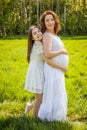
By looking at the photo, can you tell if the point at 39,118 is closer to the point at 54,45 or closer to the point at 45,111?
the point at 45,111

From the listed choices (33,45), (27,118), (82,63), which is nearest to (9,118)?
(27,118)

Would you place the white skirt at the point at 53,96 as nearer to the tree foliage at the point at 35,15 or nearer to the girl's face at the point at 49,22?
the girl's face at the point at 49,22

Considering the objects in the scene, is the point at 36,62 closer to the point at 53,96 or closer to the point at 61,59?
the point at 61,59

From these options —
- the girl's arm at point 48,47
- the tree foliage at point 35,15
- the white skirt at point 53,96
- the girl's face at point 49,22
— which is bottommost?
the tree foliage at point 35,15

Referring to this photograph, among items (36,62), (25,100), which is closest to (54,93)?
(36,62)

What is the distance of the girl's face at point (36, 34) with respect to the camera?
5.82 meters

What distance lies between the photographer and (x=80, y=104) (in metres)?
7.50

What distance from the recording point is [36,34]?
5824mm

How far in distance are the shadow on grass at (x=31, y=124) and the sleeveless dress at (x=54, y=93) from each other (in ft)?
0.70

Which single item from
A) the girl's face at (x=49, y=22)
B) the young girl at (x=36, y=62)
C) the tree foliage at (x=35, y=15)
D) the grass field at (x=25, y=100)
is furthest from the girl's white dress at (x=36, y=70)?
the tree foliage at (x=35, y=15)

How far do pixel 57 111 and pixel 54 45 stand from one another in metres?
0.90

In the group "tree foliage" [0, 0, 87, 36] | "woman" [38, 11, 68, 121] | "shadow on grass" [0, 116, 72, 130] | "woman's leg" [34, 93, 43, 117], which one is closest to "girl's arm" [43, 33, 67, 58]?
"woman" [38, 11, 68, 121]

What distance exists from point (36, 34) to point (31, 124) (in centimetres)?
124

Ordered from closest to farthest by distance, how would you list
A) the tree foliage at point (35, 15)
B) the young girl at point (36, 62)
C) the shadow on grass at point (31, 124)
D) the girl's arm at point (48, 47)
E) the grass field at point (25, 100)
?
the shadow on grass at point (31, 124), the grass field at point (25, 100), the girl's arm at point (48, 47), the young girl at point (36, 62), the tree foliage at point (35, 15)
